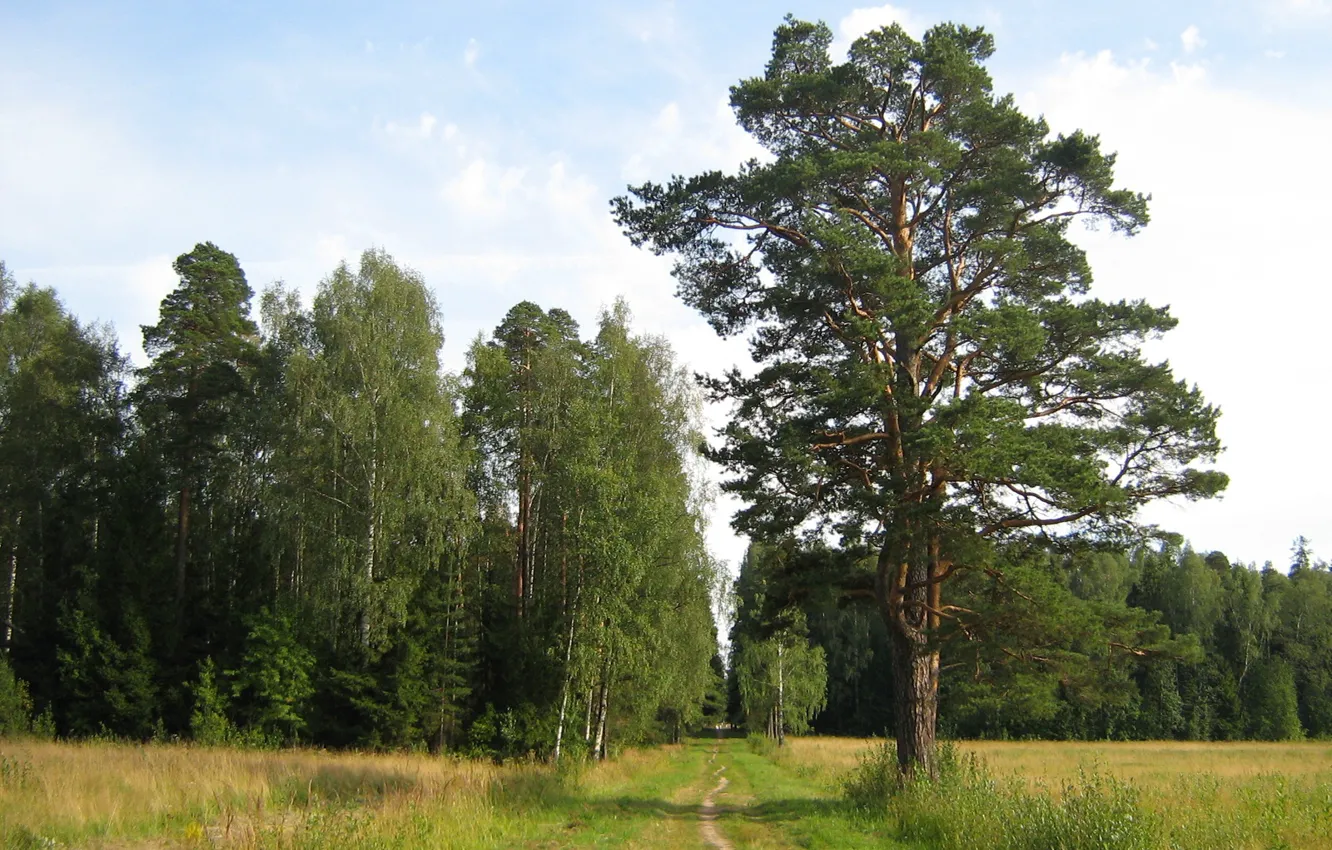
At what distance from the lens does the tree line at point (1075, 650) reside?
45.0 feet

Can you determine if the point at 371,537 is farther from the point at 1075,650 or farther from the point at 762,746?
the point at 762,746

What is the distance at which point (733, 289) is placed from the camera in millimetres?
15570

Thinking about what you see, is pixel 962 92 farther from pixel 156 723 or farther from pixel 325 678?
→ pixel 156 723

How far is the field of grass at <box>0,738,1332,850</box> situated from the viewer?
9.03m

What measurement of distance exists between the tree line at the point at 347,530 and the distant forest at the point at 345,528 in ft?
0.30

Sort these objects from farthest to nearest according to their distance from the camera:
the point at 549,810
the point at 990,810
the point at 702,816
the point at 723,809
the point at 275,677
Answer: the point at 275,677, the point at 723,809, the point at 702,816, the point at 549,810, the point at 990,810

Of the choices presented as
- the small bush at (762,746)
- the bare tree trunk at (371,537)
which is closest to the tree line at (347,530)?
the bare tree trunk at (371,537)

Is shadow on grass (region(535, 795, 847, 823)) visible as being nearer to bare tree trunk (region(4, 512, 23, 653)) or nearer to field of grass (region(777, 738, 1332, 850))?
field of grass (region(777, 738, 1332, 850))

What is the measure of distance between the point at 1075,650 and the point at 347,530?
20.4 meters

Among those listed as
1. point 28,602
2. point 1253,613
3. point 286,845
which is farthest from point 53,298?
point 1253,613

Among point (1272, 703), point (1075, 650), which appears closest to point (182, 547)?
point (1075, 650)

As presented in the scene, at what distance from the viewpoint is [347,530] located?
2645 cm

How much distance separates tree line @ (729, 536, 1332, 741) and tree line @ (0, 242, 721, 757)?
529 cm

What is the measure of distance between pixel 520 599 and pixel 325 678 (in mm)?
6355
